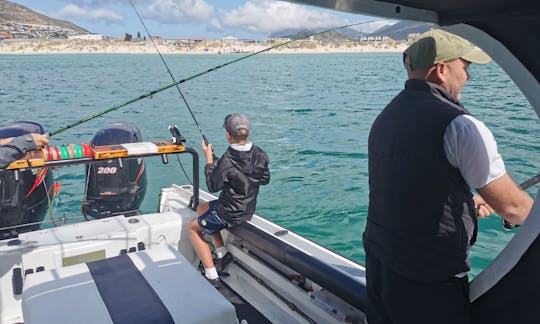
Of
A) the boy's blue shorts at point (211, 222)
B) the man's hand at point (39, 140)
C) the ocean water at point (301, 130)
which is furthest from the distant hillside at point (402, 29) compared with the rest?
the man's hand at point (39, 140)

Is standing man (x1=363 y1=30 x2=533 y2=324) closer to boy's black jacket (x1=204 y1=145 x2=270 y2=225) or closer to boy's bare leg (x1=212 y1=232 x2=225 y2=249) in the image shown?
boy's black jacket (x1=204 y1=145 x2=270 y2=225)

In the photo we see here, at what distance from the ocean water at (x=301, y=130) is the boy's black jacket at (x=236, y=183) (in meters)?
1.56

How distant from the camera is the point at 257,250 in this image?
316 centimetres

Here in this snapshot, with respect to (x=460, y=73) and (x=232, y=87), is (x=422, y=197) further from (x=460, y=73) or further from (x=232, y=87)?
(x=232, y=87)

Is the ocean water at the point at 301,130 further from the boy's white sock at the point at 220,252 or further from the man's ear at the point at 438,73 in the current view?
the boy's white sock at the point at 220,252

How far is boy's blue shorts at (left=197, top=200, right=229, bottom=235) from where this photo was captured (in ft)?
10.7

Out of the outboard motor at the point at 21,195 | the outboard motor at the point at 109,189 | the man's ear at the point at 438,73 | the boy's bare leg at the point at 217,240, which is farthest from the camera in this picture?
the outboard motor at the point at 109,189

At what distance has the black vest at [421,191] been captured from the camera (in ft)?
4.43

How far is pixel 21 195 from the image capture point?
388cm

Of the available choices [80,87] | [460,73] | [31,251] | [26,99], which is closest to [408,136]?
[460,73]

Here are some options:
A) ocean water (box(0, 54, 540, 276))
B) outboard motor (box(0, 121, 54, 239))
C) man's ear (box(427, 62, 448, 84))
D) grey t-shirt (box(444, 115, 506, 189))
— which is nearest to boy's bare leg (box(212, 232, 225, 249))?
outboard motor (box(0, 121, 54, 239))

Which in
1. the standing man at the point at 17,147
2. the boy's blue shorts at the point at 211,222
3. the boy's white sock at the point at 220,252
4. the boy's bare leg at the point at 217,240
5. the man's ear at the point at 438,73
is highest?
the man's ear at the point at 438,73

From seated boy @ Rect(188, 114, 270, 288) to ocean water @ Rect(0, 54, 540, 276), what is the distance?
1.54 m

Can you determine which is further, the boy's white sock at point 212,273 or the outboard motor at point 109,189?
the outboard motor at point 109,189
